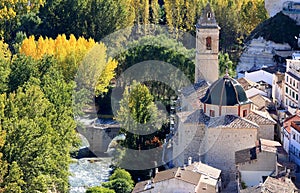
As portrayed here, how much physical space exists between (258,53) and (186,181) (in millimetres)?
28398

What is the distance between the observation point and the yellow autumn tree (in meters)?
59.8

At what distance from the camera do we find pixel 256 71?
57625 millimetres

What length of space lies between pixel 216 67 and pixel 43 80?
10.3 meters

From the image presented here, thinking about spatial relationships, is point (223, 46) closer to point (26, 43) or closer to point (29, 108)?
point (26, 43)

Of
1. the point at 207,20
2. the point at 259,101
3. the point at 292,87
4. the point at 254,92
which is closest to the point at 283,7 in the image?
the point at 254,92

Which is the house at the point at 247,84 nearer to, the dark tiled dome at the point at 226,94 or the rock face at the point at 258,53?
the dark tiled dome at the point at 226,94

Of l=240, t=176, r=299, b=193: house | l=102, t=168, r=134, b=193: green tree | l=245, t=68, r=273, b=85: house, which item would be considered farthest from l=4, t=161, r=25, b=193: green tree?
l=245, t=68, r=273, b=85: house

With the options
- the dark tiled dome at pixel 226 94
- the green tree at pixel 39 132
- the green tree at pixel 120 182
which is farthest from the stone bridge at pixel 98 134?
the dark tiled dome at pixel 226 94

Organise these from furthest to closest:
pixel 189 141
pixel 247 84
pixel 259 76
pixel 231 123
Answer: pixel 259 76 → pixel 247 84 → pixel 189 141 → pixel 231 123

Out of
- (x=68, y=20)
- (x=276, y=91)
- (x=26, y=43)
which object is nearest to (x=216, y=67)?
(x=276, y=91)

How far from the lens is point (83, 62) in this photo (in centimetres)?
6000

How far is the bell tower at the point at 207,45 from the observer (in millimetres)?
49719

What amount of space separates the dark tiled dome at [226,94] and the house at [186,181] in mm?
3809

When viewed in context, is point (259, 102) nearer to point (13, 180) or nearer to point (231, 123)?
point (231, 123)
